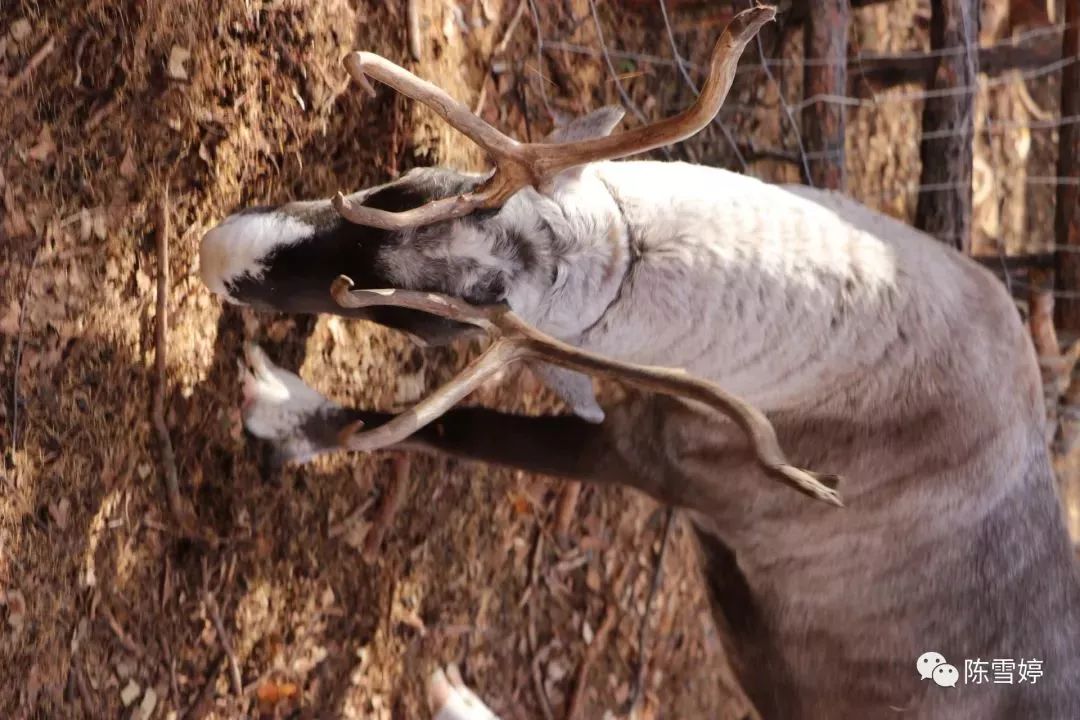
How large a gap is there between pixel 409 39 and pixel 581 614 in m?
1.67

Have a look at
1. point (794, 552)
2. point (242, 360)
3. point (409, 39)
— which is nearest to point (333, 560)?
point (242, 360)

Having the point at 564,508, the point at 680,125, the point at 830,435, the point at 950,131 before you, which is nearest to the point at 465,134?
the point at 680,125

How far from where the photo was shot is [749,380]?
181 cm

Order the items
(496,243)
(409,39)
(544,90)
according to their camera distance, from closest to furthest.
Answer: (496,243)
(409,39)
(544,90)

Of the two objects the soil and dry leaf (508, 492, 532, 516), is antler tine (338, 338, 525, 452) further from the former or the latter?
dry leaf (508, 492, 532, 516)

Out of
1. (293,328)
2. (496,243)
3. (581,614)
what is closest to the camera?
(496,243)

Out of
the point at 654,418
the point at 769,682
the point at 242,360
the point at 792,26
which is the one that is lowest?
the point at 769,682

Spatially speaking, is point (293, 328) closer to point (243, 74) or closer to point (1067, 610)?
point (243, 74)

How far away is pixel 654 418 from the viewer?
2045mm

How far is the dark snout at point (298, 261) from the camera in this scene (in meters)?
1.60

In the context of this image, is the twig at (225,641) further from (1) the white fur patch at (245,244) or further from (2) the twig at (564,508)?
(2) the twig at (564,508)

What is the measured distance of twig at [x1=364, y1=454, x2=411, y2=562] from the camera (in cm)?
237

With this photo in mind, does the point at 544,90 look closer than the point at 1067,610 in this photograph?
No

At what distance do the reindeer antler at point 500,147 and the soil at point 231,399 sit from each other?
60cm
